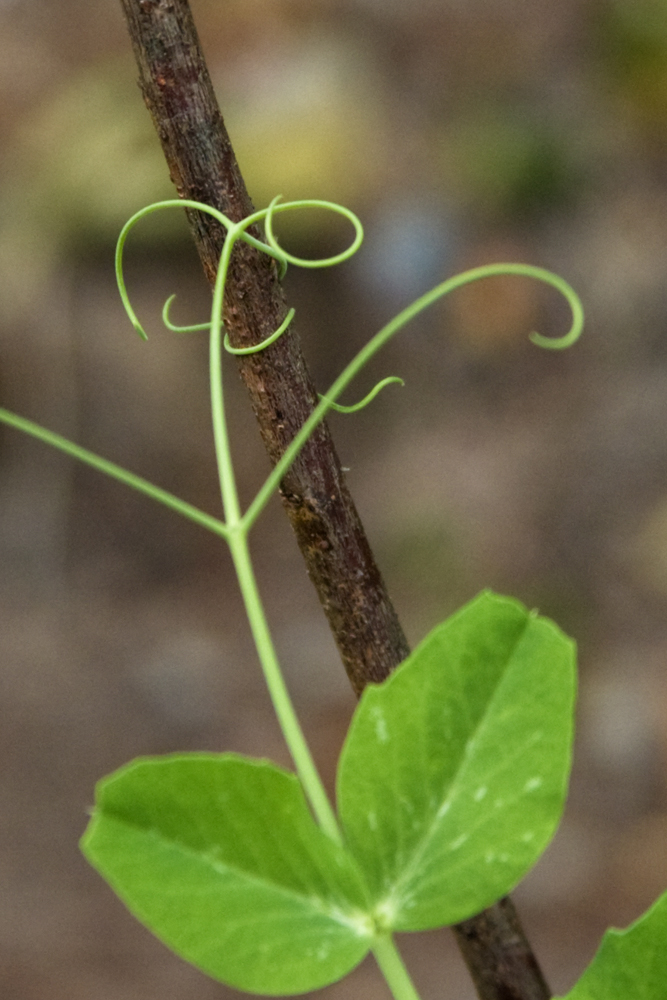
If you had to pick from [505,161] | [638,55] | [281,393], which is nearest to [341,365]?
[505,161]

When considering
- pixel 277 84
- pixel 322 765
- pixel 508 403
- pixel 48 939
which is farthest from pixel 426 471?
pixel 48 939

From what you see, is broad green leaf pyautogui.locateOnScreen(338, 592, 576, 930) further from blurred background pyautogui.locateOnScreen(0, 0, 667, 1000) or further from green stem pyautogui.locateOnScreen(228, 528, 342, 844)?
blurred background pyautogui.locateOnScreen(0, 0, 667, 1000)

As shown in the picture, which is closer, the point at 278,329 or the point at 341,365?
the point at 278,329

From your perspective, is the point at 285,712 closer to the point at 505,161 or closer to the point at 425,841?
the point at 425,841

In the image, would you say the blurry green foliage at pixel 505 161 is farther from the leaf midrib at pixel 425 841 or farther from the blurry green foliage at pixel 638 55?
the leaf midrib at pixel 425 841

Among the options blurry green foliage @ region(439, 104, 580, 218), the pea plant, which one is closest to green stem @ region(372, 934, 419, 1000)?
the pea plant

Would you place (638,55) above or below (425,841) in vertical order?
above
